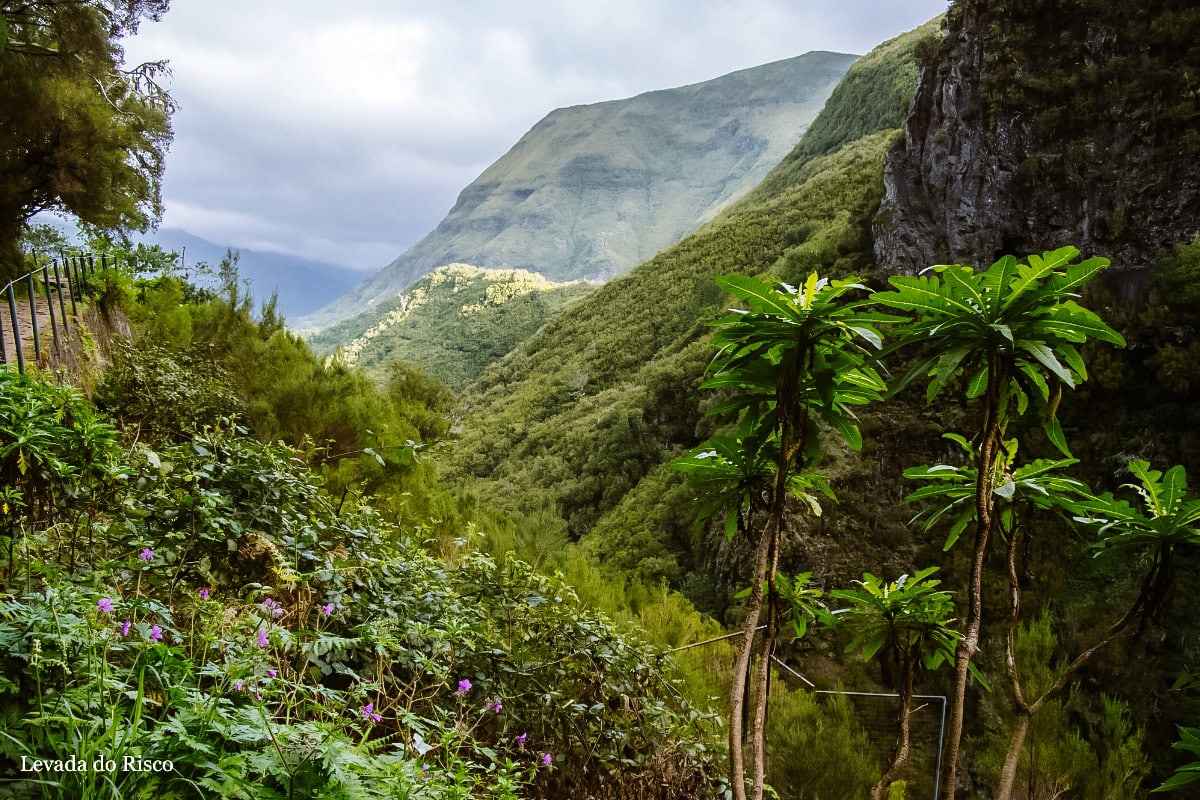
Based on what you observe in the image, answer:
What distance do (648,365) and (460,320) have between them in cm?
5037

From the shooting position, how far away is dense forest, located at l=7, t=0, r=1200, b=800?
1.38 m

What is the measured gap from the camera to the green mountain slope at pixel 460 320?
65375mm

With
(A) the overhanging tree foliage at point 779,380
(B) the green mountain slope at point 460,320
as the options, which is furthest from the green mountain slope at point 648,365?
(B) the green mountain slope at point 460,320

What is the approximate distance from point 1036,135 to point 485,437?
27.8 meters

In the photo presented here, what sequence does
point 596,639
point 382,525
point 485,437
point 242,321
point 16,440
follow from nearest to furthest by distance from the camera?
point 16,440, point 596,639, point 382,525, point 242,321, point 485,437

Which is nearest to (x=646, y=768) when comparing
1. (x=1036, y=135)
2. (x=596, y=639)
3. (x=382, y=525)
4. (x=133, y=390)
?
(x=596, y=639)

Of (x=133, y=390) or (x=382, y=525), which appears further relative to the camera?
(x=133, y=390)

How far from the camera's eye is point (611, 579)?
598cm

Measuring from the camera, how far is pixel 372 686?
1.68m

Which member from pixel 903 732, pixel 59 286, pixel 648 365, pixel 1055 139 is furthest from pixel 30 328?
pixel 648 365

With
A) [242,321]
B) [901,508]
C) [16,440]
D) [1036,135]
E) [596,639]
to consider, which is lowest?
[901,508]

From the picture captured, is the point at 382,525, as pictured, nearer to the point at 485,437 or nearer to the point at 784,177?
the point at 485,437

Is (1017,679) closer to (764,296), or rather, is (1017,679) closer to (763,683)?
(763,683)

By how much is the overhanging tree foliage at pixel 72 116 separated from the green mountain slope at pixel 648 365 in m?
7.68
